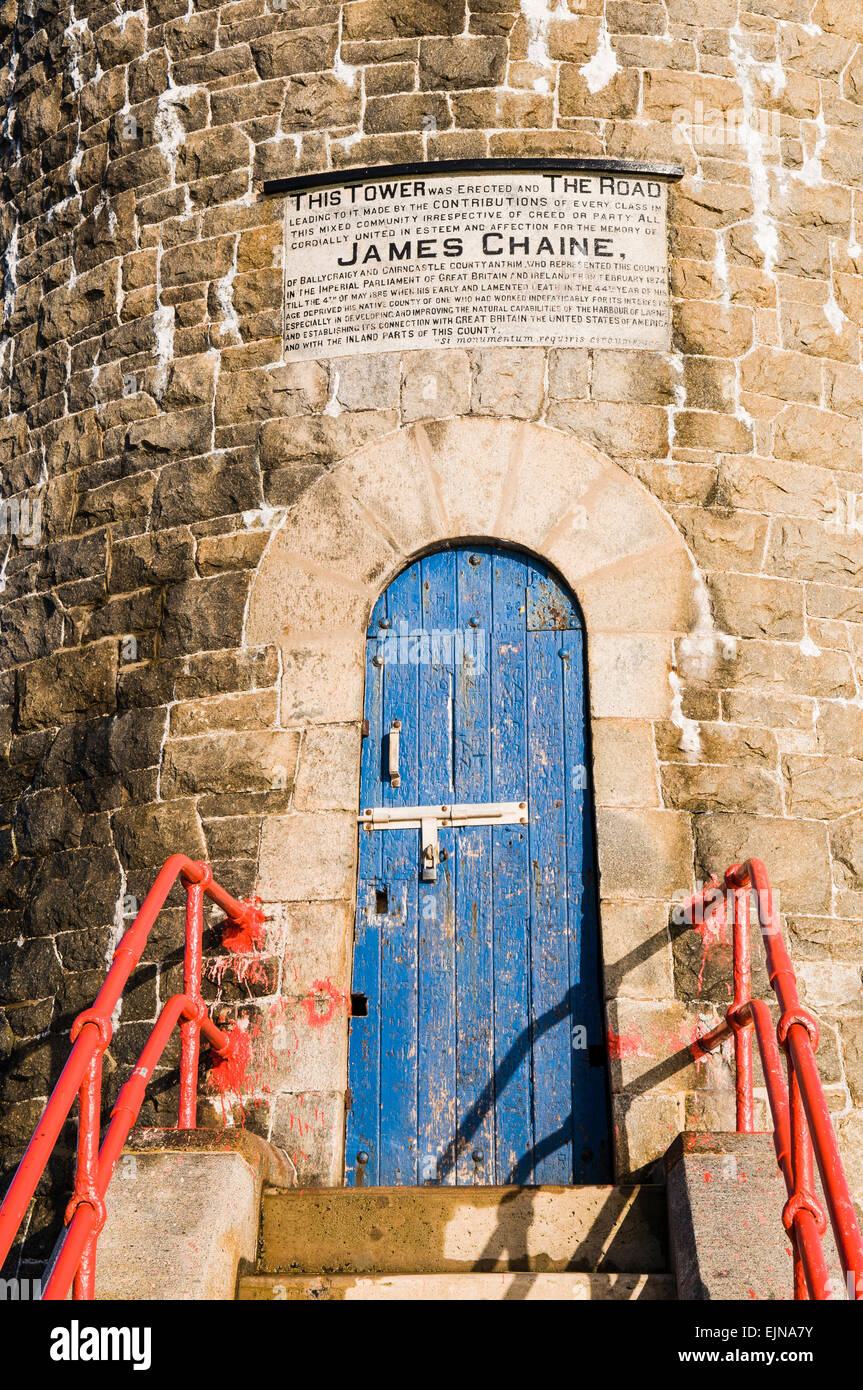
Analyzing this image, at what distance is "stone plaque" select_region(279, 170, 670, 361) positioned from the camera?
5.91m

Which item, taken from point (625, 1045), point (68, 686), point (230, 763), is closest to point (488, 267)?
point (230, 763)

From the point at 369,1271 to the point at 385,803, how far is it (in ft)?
5.52

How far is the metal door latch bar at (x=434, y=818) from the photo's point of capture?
214 inches

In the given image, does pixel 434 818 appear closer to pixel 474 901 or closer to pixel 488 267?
pixel 474 901

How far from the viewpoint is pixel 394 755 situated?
556 cm

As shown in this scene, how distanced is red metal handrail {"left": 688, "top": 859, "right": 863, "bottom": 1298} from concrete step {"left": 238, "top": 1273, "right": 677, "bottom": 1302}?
565 mm

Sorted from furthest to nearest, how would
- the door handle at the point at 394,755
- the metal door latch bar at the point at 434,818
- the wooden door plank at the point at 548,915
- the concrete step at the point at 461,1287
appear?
1. the door handle at the point at 394,755
2. the metal door latch bar at the point at 434,818
3. the wooden door plank at the point at 548,915
4. the concrete step at the point at 461,1287

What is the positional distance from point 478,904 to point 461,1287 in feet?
4.66

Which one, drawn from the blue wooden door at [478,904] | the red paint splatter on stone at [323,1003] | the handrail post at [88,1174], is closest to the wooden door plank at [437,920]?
the blue wooden door at [478,904]

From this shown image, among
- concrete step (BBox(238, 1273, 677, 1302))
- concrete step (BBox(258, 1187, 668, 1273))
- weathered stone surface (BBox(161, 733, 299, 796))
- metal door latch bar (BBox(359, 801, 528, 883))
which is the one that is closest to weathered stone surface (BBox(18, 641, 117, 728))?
weathered stone surface (BBox(161, 733, 299, 796))

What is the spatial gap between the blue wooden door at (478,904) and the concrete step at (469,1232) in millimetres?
451

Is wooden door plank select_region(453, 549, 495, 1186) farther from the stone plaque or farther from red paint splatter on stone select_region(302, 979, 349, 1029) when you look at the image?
the stone plaque

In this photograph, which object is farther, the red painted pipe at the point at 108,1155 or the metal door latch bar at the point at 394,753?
the metal door latch bar at the point at 394,753

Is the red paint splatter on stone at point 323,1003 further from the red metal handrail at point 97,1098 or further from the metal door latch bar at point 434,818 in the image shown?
the metal door latch bar at point 434,818
